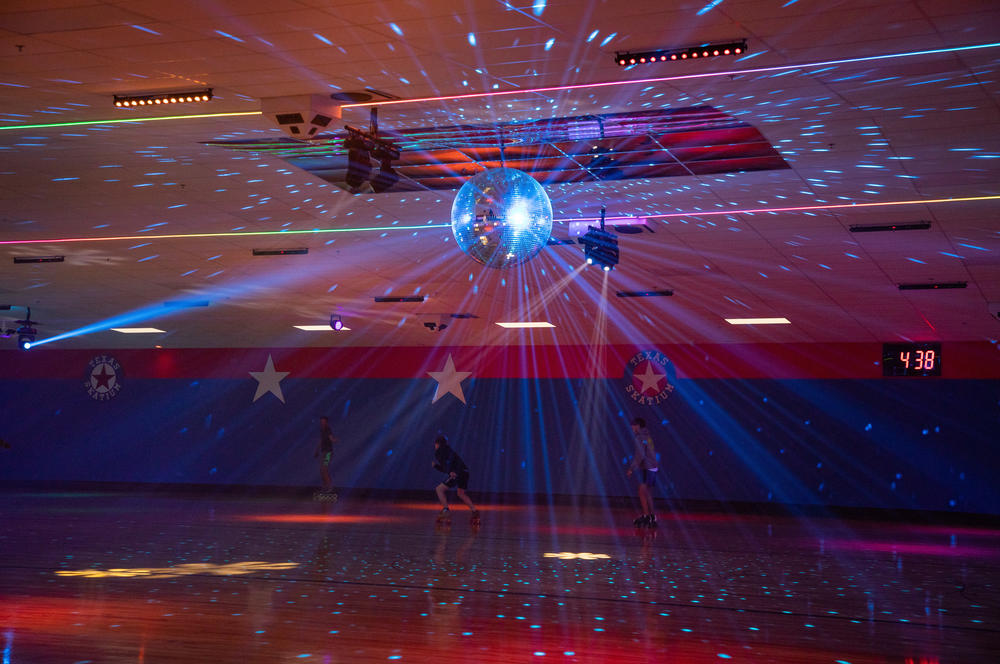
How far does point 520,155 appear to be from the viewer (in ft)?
20.9

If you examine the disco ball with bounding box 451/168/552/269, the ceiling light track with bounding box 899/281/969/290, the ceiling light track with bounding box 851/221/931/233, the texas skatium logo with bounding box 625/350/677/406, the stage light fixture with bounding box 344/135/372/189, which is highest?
the ceiling light track with bounding box 851/221/931/233

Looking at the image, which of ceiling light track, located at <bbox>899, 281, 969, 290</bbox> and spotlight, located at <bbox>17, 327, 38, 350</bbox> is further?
spotlight, located at <bbox>17, 327, 38, 350</bbox>

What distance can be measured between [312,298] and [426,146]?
572 cm

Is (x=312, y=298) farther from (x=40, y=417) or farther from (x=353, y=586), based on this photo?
(x=40, y=417)

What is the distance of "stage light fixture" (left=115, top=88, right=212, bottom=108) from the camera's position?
5.04 m

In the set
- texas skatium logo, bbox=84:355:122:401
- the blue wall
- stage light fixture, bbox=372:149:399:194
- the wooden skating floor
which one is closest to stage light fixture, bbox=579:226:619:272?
stage light fixture, bbox=372:149:399:194

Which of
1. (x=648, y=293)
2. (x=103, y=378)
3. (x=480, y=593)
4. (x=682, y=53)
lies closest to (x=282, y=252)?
(x=648, y=293)

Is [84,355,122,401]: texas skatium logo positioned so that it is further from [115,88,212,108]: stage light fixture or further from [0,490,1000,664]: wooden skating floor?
[115,88,212,108]: stage light fixture

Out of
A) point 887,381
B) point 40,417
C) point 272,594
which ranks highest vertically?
point 887,381

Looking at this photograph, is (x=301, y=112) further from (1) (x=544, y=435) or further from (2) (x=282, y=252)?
(1) (x=544, y=435)

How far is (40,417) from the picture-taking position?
16.4 m

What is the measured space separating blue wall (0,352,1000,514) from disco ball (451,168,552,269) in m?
10.3

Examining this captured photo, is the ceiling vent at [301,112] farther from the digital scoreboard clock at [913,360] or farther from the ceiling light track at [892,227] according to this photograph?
the digital scoreboard clock at [913,360]

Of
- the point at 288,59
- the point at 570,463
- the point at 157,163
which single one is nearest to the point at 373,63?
the point at 288,59
